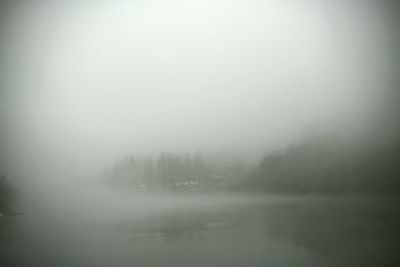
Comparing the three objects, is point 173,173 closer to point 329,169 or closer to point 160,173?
point 160,173

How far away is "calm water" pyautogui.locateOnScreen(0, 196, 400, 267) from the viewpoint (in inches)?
818

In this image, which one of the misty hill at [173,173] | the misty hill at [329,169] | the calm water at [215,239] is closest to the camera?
the calm water at [215,239]

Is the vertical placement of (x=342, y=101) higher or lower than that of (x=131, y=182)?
higher

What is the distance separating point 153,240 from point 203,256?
696cm

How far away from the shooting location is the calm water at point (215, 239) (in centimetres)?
2078

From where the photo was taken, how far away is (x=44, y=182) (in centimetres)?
7456

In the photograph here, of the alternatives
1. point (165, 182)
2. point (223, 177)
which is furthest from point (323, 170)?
point (165, 182)

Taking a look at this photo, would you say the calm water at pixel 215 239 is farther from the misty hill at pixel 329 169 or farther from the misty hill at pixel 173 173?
the misty hill at pixel 173 173

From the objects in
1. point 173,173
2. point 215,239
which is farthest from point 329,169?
point 215,239

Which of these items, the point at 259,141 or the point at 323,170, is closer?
the point at 323,170

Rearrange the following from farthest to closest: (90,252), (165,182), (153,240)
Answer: (165,182), (153,240), (90,252)

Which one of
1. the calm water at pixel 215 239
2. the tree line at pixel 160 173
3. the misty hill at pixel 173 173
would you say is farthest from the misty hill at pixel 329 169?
the calm water at pixel 215 239

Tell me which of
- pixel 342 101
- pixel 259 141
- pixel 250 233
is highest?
pixel 342 101

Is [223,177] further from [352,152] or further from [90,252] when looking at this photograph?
[90,252]
